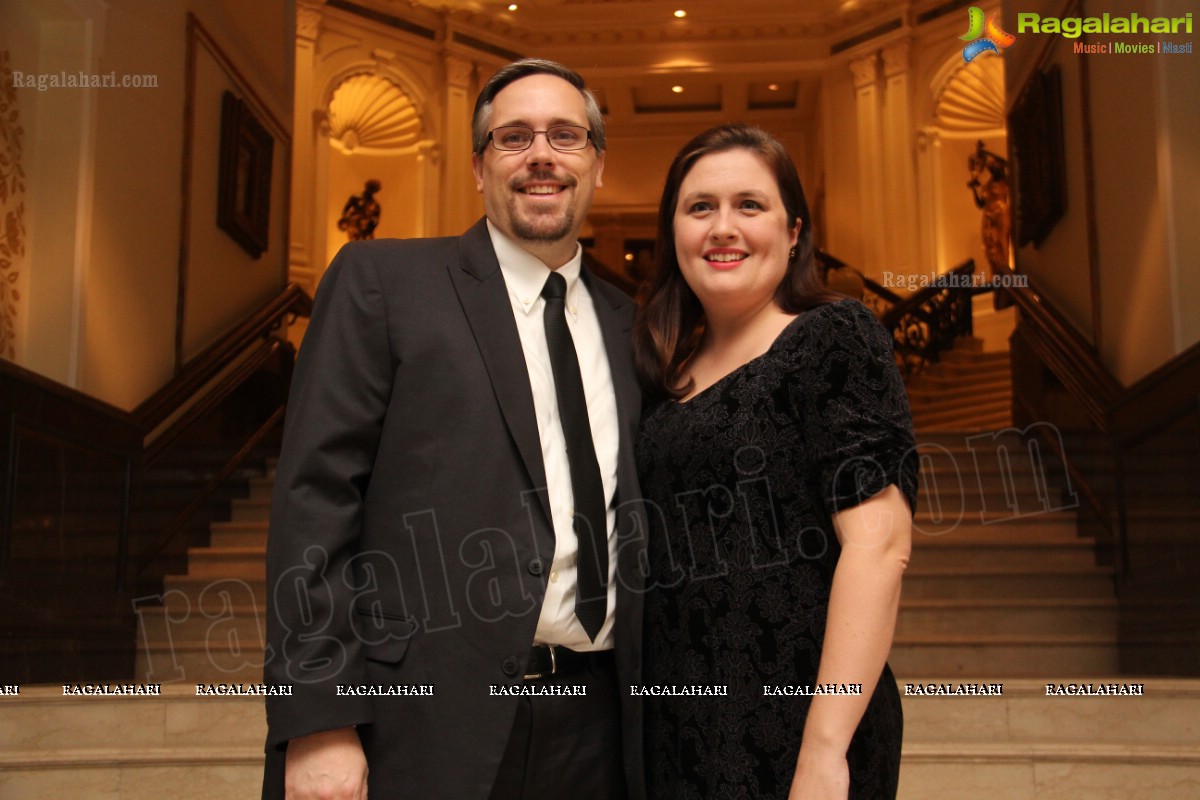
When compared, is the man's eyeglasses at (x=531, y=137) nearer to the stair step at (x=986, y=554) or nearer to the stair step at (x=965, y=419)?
the stair step at (x=986, y=554)

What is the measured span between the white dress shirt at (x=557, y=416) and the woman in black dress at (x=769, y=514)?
91 millimetres

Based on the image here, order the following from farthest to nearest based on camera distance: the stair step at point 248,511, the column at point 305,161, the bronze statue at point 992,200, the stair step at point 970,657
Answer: the bronze statue at point 992,200 → the column at point 305,161 → the stair step at point 248,511 → the stair step at point 970,657

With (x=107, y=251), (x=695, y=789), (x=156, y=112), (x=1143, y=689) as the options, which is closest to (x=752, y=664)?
(x=695, y=789)

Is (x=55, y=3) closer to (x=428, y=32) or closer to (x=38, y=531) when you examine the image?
(x=38, y=531)

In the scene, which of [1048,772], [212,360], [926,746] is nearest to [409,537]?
[926,746]

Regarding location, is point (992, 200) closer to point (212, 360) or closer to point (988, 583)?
point (988, 583)

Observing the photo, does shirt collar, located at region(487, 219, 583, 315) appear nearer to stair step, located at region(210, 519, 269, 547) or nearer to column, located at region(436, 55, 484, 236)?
stair step, located at region(210, 519, 269, 547)

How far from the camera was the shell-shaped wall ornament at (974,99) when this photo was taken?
11931 mm

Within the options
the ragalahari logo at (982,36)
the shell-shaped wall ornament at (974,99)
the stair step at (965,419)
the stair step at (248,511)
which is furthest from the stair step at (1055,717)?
the shell-shaped wall ornament at (974,99)

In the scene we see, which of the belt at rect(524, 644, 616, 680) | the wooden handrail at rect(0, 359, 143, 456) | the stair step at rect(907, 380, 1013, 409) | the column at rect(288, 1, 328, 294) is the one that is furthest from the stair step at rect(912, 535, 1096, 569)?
the column at rect(288, 1, 328, 294)

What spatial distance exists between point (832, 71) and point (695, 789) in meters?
12.5

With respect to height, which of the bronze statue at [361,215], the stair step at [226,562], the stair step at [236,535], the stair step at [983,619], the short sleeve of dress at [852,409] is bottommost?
the stair step at [983,619]

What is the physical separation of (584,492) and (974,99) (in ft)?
38.6

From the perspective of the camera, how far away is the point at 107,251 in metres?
4.88
